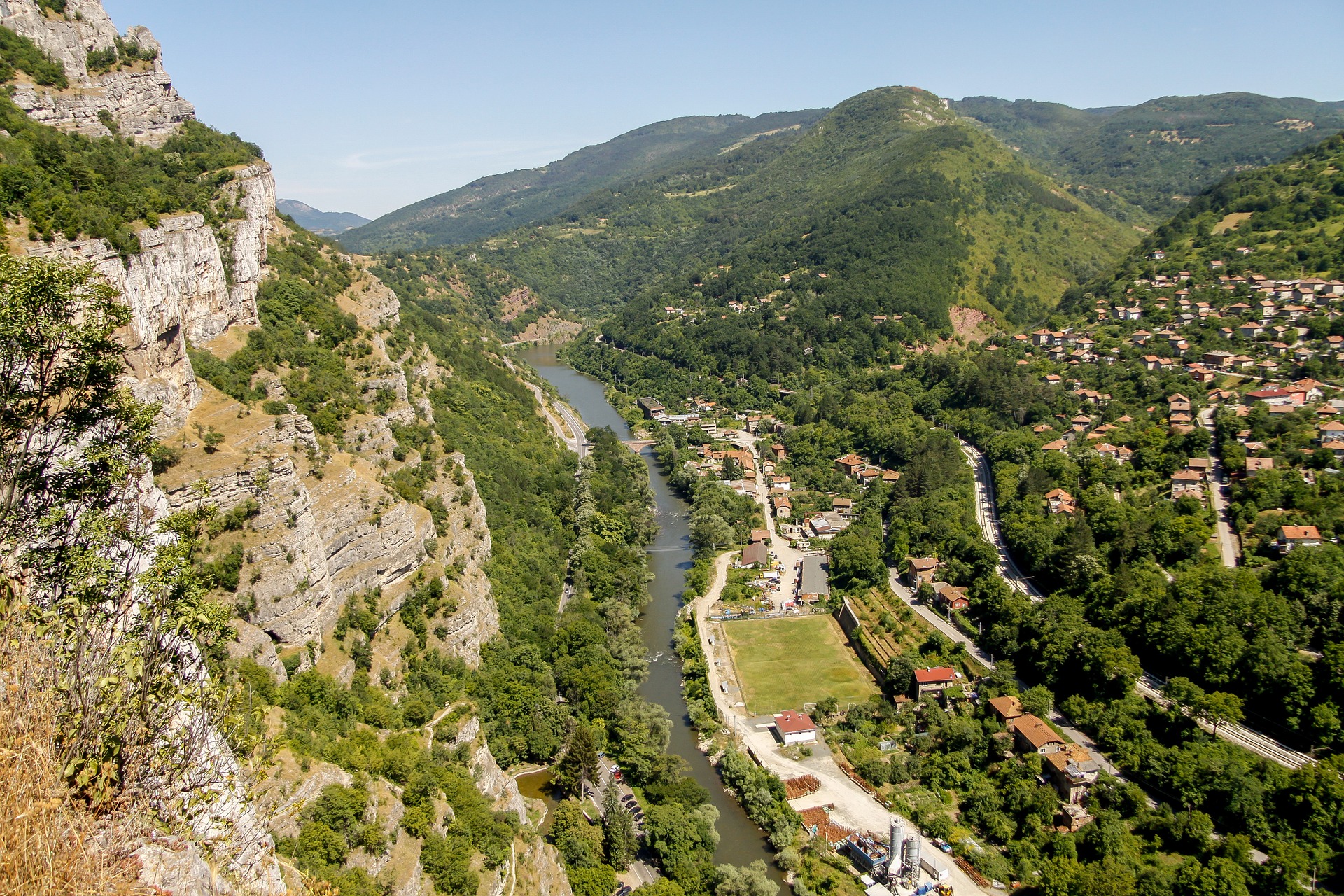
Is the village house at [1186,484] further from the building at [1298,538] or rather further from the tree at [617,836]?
the tree at [617,836]

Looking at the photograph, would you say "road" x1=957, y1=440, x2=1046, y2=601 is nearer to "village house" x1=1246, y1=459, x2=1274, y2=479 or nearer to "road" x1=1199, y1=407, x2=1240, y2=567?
"road" x1=1199, y1=407, x2=1240, y2=567

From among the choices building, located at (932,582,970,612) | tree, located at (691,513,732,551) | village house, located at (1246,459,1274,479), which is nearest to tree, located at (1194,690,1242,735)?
building, located at (932,582,970,612)

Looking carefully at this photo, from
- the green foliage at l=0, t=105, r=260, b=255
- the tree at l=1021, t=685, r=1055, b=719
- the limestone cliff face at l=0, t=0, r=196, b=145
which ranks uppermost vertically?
the limestone cliff face at l=0, t=0, r=196, b=145

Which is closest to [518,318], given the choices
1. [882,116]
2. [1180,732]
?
[882,116]

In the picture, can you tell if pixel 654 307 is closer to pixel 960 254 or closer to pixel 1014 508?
pixel 960 254

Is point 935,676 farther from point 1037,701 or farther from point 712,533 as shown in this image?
point 712,533

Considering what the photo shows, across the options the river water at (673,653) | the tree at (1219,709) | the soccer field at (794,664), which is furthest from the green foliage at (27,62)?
the tree at (1219,709)
